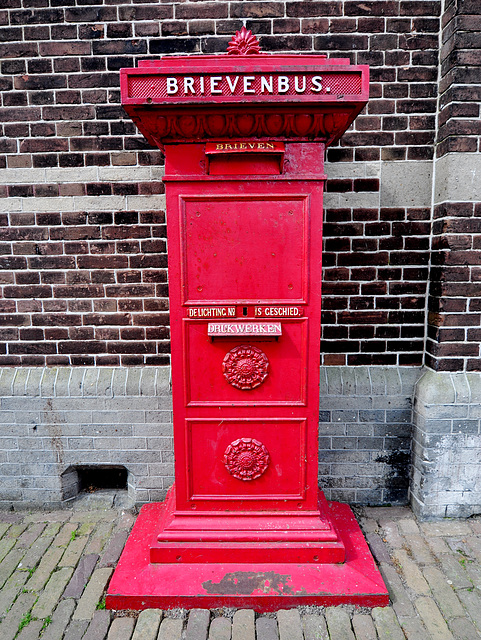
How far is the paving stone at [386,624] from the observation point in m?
2.16

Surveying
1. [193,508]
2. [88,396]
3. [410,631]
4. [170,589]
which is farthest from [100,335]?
[410,631]

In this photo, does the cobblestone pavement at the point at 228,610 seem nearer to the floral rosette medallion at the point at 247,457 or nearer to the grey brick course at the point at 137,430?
the grey brick course at the point at 137,430

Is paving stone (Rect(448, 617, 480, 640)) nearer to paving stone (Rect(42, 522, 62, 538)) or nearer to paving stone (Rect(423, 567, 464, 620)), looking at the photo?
paving stone (Rect(423, 567, 464, 620))

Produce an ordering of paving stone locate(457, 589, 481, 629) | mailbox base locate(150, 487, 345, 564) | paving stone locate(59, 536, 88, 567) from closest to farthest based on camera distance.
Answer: paving stone locate(457, 589, 481, 629), mailbox base locate(150, 487, 345, 564), paving stone locate(59, 536, 88, 567)

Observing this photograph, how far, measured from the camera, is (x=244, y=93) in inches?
80.1

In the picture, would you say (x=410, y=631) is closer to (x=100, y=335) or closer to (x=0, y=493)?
(x=100, y=335)

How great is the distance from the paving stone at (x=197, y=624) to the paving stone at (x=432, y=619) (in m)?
1.19

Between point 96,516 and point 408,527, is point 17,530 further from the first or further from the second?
point 408,527

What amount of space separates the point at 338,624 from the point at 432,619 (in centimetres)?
52

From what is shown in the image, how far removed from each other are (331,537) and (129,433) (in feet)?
5.52

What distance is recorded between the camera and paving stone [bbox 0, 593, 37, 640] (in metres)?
2.21

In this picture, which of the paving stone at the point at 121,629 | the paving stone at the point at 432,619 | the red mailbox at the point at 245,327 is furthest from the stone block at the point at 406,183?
the paving stone at the point at 121,629

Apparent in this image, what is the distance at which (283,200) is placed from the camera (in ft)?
→ 7.40

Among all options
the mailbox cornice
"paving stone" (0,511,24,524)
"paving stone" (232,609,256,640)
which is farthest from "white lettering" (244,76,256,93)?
"paving stone" (0,511,24,524)
